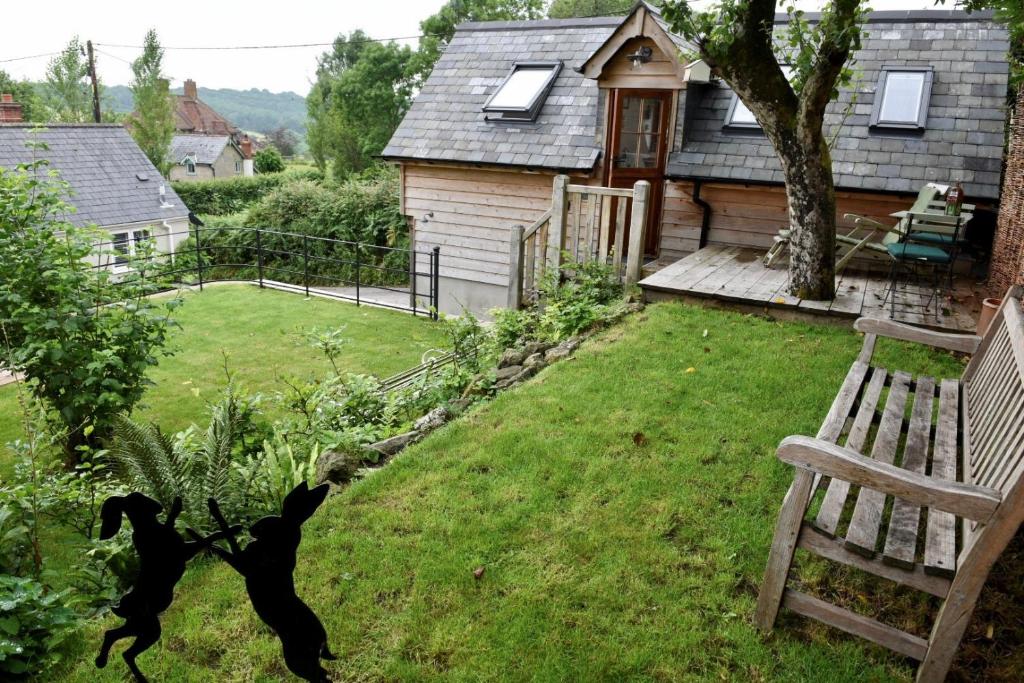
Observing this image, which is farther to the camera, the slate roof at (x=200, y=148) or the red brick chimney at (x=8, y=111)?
the slate roof at (x=200, y=148)

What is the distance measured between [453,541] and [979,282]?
7511mm

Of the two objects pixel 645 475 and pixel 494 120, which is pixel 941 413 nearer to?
pixel 645 475

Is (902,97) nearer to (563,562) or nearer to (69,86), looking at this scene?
(563,562)

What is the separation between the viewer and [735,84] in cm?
618

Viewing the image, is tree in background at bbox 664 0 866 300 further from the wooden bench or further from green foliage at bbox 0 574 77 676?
green foliage at bbox 0 574 77 676

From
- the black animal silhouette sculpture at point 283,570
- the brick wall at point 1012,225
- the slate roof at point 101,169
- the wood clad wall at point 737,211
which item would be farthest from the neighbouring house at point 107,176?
the black animal silhouette sculpture at point 283,570

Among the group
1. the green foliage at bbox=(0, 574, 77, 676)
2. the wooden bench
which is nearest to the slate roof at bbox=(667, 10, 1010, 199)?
the wooden bench

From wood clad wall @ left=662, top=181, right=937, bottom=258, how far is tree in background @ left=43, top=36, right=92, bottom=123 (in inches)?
1216

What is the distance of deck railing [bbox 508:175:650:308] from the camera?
7414 millimetres

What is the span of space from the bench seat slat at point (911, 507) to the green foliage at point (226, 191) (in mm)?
26232

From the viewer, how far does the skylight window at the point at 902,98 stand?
362 inches

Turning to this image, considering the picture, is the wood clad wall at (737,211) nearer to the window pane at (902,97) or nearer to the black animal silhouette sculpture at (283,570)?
the window pane at (902,97)

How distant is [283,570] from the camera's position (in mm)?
1777

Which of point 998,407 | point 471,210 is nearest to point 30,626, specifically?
point 998,407
